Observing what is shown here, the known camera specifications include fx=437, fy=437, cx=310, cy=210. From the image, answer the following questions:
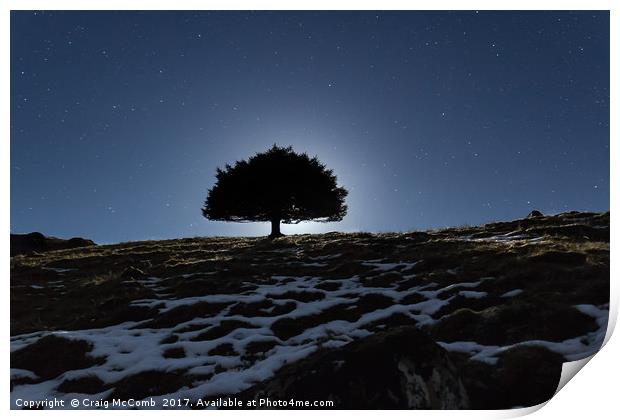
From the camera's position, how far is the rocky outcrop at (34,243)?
2233cm

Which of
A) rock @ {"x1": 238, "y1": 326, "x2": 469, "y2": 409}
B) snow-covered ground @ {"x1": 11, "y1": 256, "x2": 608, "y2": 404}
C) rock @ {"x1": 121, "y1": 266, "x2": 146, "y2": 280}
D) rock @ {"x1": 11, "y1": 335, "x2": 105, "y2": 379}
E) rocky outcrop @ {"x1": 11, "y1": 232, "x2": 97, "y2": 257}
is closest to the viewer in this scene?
rock @ {"x1": 238, "y1": 326, "x2": 469, "y2": 409}

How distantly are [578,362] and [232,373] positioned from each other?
4973 millimetres

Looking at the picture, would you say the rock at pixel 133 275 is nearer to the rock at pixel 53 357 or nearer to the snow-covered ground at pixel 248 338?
the snow-covered ground at pixel 248 338

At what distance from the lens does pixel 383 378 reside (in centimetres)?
502

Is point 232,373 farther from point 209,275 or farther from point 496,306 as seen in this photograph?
point 209,275

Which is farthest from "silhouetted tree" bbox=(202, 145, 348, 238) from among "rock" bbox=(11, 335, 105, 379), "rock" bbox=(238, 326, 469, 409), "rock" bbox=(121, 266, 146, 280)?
"rock" bbox=(238, 326, 469, 409)

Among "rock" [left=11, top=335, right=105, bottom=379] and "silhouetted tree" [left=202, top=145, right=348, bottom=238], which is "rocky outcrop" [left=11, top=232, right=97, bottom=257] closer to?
"silhouetted tree" [left=202, top=145, right=348, bottom=238]

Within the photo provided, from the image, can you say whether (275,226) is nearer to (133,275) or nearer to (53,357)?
(133,275)

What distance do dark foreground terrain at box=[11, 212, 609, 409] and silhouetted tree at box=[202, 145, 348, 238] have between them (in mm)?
13144

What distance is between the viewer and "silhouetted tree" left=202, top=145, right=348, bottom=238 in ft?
89.4

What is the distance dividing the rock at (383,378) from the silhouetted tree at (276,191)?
21.2m

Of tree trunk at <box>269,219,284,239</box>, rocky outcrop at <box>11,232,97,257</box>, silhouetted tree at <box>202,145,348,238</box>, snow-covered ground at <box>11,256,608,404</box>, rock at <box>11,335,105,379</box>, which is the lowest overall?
rock at <box>11,335,105,379</box>

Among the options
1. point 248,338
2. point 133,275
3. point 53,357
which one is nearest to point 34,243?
point 133,275

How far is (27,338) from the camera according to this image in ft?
28.2
